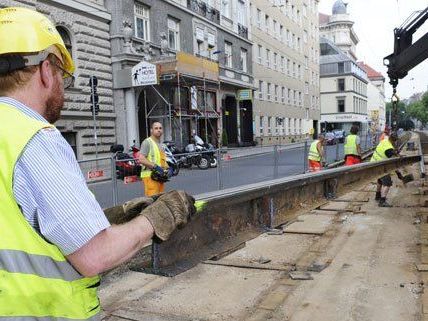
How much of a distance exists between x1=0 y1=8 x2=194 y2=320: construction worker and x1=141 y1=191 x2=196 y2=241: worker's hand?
0.45ft

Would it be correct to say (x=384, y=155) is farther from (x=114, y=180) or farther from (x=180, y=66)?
(x=180, y=66)

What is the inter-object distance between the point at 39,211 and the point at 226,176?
1000cm

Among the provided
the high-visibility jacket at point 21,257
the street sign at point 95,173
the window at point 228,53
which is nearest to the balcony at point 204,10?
the window at point 228,53

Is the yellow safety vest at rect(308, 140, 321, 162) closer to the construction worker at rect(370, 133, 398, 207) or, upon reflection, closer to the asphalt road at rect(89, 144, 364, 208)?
the asphalt road at rect(89, 144, 364, 208)

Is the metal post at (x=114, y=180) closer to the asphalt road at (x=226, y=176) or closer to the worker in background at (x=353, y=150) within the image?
the asphalt road at (x=226, y=176)

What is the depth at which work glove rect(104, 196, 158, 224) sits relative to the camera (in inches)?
81.0

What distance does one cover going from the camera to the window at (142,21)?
74.5 ft

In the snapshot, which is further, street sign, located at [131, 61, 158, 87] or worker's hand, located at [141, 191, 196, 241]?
street sign, located at [131, 61, 158, 87]

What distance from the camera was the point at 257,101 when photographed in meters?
40.0

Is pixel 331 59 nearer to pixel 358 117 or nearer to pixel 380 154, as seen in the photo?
pixel 358 117

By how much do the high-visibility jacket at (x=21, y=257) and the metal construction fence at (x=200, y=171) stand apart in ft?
18.9

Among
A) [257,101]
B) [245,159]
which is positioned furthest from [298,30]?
[245,159]

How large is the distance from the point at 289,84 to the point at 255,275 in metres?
46.6

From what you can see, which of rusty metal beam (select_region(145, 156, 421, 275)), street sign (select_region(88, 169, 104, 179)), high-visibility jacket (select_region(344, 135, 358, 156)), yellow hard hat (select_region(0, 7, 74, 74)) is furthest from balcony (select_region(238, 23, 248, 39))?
yellow hard hat (select_region(0, 7, 74, 74))
